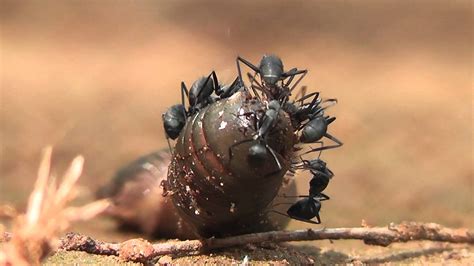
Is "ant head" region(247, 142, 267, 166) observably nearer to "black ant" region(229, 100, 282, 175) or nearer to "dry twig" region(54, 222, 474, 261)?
"black ant" region(229, 100, 282, 175)

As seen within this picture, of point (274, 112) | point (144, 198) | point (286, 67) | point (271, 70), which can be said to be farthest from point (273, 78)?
point (286, 67)

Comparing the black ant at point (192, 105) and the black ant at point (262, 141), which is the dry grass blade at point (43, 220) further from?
the black ant at point (192, 105)

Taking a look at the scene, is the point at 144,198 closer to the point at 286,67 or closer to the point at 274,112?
the point at 274,112

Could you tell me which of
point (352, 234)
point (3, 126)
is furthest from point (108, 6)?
point (352, 234)

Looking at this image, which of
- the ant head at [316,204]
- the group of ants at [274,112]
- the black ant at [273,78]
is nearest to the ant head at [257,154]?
the group of ants at [274,112]

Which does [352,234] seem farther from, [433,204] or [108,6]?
[108,6]
